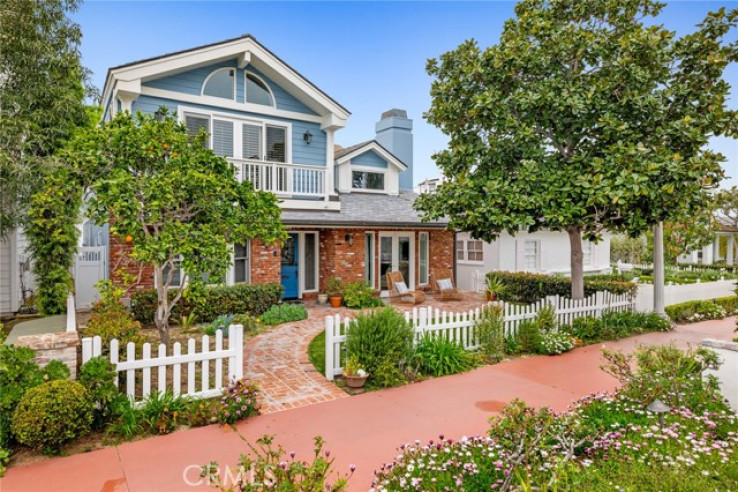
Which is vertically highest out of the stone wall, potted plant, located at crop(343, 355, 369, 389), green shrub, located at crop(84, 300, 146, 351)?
the stone wall

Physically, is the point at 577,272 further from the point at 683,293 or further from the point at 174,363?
the point at 174,363

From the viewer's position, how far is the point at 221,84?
12805 mm

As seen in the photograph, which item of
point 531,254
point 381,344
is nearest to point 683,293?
point 531,254

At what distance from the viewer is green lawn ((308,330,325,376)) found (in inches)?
293

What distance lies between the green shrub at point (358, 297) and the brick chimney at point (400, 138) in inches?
348

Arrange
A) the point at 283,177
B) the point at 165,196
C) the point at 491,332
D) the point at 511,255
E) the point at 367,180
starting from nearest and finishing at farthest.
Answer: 1. the point at 165,196
2. the point at 491,332
3. the point at 283,177
4. the point at 367,180
5. the point at 511,255

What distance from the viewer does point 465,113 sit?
10.2 m

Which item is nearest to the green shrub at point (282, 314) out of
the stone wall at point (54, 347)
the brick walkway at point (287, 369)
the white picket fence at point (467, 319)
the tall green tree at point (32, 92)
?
the brick walkway at point (287, 369)

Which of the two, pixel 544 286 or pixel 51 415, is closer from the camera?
pixel 51 415

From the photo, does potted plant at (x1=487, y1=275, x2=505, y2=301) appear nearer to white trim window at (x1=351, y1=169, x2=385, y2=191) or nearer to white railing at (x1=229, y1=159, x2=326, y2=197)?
white trim window at (x1=351, y1=169, x2=385, y2=191)

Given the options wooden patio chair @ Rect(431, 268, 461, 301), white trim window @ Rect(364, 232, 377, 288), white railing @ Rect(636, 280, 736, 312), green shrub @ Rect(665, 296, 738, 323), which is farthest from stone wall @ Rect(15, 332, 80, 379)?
green shrub @ Rect(665, 296, 738, 323)

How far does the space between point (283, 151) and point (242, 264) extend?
12.8ft

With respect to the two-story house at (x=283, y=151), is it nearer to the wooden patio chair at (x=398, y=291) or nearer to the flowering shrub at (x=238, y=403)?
Result: the wooden patio chair at (x=398, y=291)

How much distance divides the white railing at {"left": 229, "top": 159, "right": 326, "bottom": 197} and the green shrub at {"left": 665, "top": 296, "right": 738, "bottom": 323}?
36.4 ft
